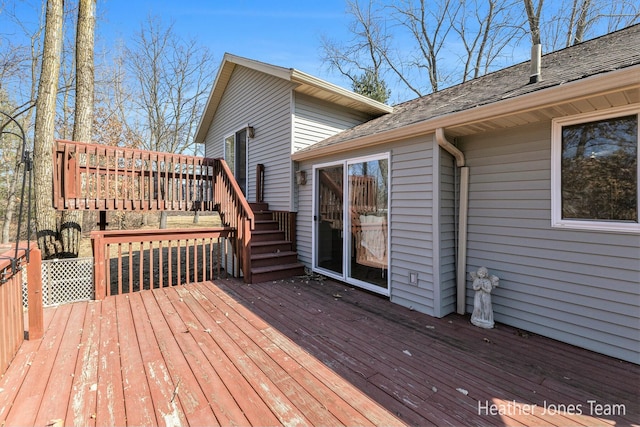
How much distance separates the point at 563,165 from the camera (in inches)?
115

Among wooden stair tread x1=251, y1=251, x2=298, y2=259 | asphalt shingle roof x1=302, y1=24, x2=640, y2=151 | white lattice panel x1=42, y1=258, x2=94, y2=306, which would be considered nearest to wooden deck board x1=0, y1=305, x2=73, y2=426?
white lattice panel x1=42, y1=258, x2=94, y2=306

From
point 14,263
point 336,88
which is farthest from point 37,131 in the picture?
point 336,88

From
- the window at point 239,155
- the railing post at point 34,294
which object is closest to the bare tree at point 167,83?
the window at point 239,155

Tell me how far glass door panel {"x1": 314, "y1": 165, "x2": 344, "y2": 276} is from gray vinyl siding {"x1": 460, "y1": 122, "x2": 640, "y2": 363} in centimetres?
201

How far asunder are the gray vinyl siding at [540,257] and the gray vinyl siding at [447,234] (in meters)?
0.19

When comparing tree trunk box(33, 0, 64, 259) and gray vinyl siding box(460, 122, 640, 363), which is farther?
tree trunk box(33, 0, 64, 259)

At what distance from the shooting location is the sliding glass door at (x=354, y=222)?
4.29 meters

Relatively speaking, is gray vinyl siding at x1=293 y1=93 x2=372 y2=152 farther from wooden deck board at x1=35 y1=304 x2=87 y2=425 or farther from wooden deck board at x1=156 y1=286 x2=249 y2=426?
wooden deck board at x1=35 y1=304 x2=87 y2=425

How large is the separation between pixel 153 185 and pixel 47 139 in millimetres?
1608

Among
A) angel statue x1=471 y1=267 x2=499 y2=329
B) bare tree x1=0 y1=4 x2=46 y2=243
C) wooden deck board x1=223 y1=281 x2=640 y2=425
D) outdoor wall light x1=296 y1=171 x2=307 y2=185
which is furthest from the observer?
bare tree x1=0 y1=4 x2=46 y2=243

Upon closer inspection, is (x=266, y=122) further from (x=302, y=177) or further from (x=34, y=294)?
(x=34, y=294)

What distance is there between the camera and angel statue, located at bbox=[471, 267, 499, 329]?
325 centimetres

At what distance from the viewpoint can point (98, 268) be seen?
399 cm

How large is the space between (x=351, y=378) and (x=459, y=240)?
7.57 feet
